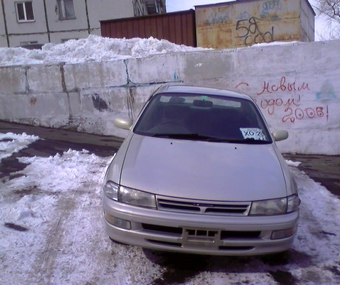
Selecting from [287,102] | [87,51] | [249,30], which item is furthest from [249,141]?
[249,30]

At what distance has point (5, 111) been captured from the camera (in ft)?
28.7

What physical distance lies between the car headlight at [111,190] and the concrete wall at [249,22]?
11.4 meters

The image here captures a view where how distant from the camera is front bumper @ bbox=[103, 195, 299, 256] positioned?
9.07 ft

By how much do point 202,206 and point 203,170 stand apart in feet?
1.34

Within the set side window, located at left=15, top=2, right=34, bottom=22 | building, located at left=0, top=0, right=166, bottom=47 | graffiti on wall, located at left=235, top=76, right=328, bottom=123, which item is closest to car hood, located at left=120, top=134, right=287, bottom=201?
graffiti on wall, located at left=235, top=76, right=328, bottom=123

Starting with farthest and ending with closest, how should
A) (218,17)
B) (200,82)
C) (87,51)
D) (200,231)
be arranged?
1. (218,17)
2. (87,51)
3. (200,82)
4. (200,231)

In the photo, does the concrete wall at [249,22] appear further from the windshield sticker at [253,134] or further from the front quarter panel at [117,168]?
the front quarter panel at [117,168]

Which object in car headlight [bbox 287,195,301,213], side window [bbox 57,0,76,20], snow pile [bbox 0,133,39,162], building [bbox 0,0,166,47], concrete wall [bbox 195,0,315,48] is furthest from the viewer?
side window [bbox 57,0,76,20]

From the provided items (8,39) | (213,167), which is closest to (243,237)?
(213,167)

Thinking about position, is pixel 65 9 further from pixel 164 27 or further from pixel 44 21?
pixel 164 27

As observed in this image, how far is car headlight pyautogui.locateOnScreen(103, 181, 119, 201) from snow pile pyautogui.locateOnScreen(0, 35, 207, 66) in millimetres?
6008

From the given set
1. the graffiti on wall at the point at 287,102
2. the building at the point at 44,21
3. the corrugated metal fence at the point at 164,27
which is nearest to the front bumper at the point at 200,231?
the graffiti on wall at the point at 287,102

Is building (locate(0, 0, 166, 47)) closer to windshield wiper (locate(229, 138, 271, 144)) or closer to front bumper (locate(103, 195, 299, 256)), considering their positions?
windshield wiper (locate(229, 138, 271, 144))

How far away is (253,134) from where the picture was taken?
12.7 ft
